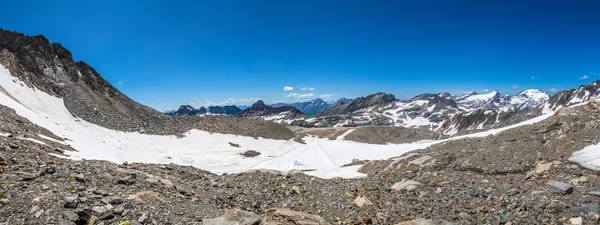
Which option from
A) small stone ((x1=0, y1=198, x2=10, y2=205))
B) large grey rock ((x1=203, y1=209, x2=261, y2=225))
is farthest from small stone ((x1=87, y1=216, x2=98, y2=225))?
large grey rock ((x1=203, y1=209, x2=261, y2=225))

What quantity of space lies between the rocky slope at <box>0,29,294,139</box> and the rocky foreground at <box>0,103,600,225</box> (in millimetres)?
40891

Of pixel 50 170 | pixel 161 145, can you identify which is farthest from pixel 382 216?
pixel 161 145

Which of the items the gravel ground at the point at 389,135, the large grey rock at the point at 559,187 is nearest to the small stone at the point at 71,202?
the large grey rock at the point at 559,187

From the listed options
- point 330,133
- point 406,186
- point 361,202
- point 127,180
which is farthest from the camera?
point 330,133

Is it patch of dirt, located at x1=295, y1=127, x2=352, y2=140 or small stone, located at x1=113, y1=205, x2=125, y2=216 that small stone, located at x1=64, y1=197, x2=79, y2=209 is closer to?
small stone, located at x1=113, y1=205, x2=125, y2=216

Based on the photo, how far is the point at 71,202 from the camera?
8.17 metres

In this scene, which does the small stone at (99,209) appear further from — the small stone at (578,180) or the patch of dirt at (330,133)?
the patch of dirt at (330,133)

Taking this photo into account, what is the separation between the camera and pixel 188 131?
2135 inches

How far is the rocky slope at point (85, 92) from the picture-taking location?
49875 mm

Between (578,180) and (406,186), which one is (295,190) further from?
(578,180)

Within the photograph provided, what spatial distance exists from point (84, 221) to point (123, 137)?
39562mm

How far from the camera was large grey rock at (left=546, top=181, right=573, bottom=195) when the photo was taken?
11.2 metres

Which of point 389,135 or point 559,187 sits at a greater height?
point 389,135

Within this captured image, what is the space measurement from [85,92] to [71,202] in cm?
6531
